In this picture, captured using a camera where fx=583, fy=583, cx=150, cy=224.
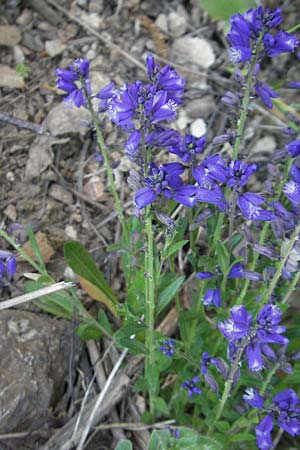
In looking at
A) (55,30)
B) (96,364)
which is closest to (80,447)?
(96,364)

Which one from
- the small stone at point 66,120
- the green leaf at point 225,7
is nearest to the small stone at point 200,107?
the green leaf at point 225,7

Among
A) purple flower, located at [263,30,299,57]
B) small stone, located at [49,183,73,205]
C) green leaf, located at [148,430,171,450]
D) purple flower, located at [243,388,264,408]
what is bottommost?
green leaf, located at [148,430,171,450]

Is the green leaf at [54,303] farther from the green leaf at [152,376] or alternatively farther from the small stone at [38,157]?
the small stone at [38,157]

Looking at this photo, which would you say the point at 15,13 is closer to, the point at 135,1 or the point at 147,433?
the point at 135,1

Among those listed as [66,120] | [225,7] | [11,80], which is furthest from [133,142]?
[225,7]

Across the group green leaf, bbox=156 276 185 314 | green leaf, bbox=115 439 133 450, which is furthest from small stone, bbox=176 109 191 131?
green leaf, bbox=115 439 133 450

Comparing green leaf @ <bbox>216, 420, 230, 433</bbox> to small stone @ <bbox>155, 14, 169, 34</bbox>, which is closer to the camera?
green leaf @ <bbox>216, 420, 230, 433</bbox>

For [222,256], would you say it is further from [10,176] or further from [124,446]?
[10,176]

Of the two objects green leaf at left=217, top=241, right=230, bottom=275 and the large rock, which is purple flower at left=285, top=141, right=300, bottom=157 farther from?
the large rock
